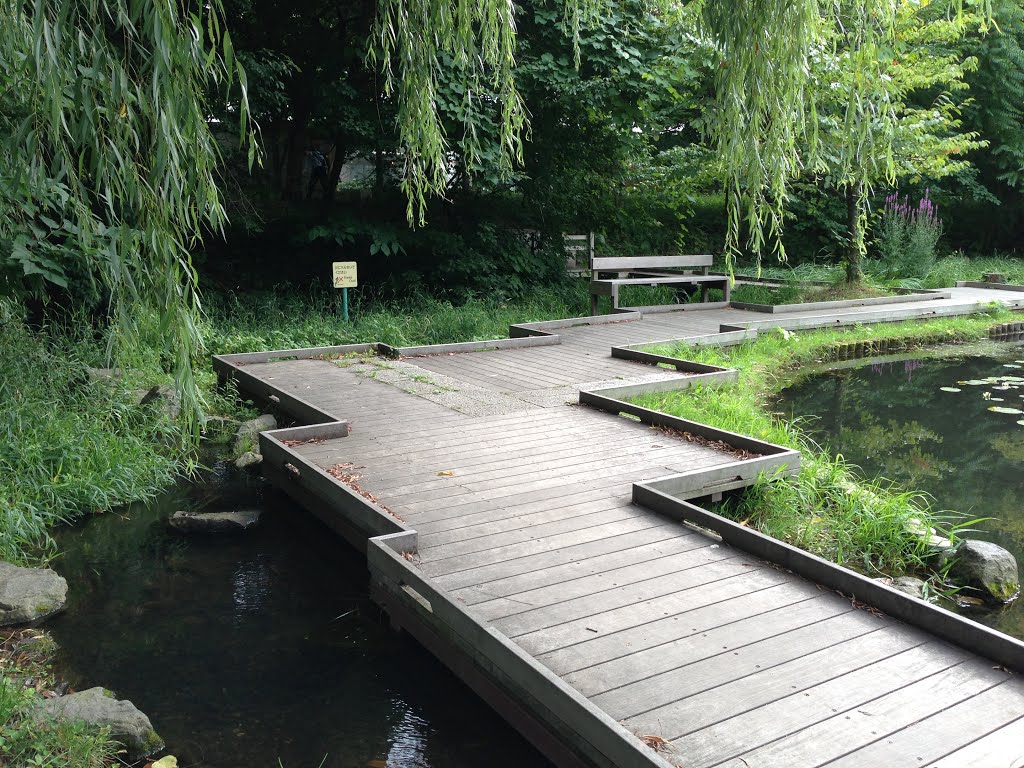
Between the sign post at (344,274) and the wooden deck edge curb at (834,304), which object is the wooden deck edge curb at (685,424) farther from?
the wooden deck edge curb at (834,304)

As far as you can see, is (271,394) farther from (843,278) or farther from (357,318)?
(843,278)

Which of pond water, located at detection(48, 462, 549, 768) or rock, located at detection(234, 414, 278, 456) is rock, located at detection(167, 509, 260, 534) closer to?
pond water, located at detection(48, 462, 549, 768)

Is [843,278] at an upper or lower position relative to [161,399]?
upper

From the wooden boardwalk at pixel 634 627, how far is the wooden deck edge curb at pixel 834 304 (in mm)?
6157

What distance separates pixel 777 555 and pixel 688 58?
9343 millimetres

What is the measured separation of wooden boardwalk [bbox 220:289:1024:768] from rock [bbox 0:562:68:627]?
4.73 ft

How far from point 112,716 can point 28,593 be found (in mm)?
1309

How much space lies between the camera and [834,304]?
11.5m

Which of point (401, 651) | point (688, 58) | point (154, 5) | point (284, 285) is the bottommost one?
point (401, 651)

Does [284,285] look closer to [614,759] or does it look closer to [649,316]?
[649,316]

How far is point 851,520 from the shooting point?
15.6 feet

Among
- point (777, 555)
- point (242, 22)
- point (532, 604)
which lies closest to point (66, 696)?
point (532, 604)

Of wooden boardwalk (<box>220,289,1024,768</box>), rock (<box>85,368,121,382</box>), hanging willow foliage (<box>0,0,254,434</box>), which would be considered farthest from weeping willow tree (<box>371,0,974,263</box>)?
rock (<box>85,368,121,382</box>)

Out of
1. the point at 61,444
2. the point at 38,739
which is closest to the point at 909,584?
the point at 38,739
